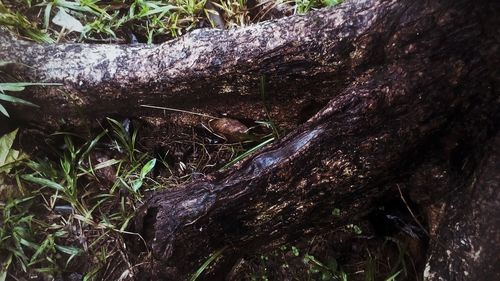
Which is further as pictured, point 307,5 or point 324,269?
point 307,5

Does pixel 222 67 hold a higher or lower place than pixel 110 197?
higher

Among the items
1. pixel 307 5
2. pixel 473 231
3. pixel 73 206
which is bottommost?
pixel 73 206

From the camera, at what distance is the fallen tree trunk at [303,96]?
1398 mm

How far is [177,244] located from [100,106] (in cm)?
76

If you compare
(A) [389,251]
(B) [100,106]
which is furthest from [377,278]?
(B) [100,106]

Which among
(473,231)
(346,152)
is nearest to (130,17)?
(346,152)

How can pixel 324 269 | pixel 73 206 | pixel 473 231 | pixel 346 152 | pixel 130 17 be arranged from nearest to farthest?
pixel 473 231 < pixel 346 152 < pixel 324 269 < pixel 73 206 < pixel 130 17

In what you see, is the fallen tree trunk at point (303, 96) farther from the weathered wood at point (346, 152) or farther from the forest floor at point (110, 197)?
the forest floor at point (110, 197)

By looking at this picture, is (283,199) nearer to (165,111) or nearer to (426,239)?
(426,239)

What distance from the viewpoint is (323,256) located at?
1791mm

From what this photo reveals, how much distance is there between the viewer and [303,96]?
6.10ft

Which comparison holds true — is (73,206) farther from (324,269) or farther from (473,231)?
(473,231)

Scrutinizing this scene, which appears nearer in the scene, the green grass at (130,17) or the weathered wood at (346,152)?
the weathered wood at (346,152)

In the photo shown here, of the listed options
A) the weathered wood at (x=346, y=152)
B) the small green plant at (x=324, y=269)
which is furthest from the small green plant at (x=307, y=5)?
the small green plant at (x=324, y=269)
